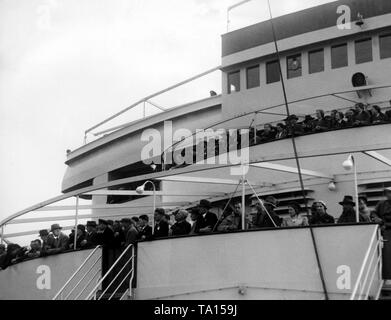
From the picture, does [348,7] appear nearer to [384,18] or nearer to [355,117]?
[384,18]

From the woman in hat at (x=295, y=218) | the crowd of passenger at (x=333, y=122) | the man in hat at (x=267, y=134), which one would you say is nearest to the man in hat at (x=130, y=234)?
the woman in hat at (x=295, y=218)

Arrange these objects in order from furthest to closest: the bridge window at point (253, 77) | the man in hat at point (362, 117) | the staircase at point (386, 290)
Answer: the bridge window at point (253, 77) → the man in hat at point (362, 117) → the staircase at point (386, 290)

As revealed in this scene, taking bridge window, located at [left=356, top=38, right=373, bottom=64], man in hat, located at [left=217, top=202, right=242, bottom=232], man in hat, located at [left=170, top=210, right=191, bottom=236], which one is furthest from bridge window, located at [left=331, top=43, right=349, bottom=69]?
man in hat, located at [left=170, top=210, right=191, bottom=236]

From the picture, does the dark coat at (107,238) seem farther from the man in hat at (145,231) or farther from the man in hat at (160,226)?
the man in hat at (160,226)

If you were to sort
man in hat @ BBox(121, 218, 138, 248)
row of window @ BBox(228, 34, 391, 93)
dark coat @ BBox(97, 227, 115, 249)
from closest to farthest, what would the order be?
man in hat @ BBox(121, 218, 138, 248)
dark coat @ BBox(97, 227, 115, 249)
row of window @ BBox(228, 34, 391, 93)

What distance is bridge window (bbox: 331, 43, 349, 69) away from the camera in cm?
1652

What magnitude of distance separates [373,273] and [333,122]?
502cm

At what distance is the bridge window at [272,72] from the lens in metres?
17.5

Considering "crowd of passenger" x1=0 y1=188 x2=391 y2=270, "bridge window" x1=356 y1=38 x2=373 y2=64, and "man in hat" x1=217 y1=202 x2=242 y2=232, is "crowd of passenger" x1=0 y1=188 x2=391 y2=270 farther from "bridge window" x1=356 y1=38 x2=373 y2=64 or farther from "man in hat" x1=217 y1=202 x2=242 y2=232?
"bridge window" x1=356 y1=38 x2=373 y2=64

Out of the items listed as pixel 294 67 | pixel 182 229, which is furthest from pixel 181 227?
pixel 294 67

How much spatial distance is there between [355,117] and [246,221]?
11.5 feet

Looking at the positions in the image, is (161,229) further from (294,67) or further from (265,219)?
(294,67)

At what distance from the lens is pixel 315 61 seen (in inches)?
667

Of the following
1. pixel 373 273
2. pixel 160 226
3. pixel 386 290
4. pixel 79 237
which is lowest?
pixel 386 290
